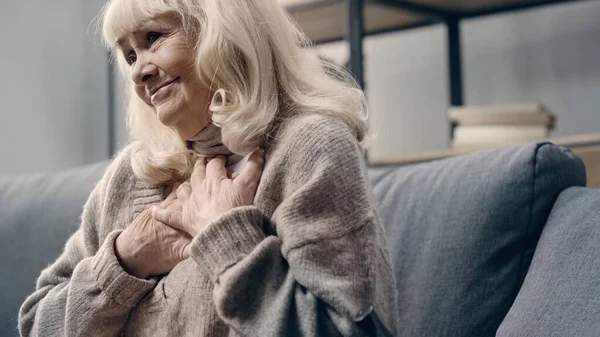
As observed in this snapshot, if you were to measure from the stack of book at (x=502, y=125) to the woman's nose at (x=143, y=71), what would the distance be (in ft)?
3.81

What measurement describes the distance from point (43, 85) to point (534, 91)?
193 cm

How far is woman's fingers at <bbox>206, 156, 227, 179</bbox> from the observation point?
45.5 inches

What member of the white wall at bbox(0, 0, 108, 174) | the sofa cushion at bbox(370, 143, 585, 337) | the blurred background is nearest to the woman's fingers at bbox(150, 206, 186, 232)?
the sofa cushion at bbox(370, 143, 585, 337)

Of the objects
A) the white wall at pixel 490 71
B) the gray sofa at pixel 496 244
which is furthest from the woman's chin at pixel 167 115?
the white wall at pixel 490 71

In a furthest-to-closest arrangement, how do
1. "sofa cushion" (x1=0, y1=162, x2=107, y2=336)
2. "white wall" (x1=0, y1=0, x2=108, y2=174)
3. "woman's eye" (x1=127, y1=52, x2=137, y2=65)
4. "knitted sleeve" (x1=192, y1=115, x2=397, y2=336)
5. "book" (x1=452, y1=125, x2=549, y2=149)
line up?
"white wall" (x1=0, y1=0, x2=108, y2=174), "book" (x1=452, y1=125, x2=549, y2=149), "sofa cushion" (x1=0, y1=162, x2=107, y2=336), "woman's eye" (x1=127, y1=52, x2=137, y2=65), "knitted sleeve" (x1=192, y1=115, x2=397, y2=336)

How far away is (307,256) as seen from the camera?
101 cm

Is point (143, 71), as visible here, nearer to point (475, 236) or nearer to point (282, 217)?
point (282, 217)

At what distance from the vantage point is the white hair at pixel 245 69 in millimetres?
1130

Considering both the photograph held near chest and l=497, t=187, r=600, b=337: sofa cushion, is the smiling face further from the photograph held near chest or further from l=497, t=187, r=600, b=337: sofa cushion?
l=497, t=187, r=600, b=337: sofa cushion

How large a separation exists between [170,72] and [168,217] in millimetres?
208

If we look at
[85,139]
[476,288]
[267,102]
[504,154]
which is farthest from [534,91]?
[85,139]

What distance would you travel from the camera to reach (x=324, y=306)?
102 cm

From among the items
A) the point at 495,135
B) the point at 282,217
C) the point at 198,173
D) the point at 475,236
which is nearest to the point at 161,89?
the point at 198,173

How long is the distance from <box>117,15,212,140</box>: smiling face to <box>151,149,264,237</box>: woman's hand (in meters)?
0.08
